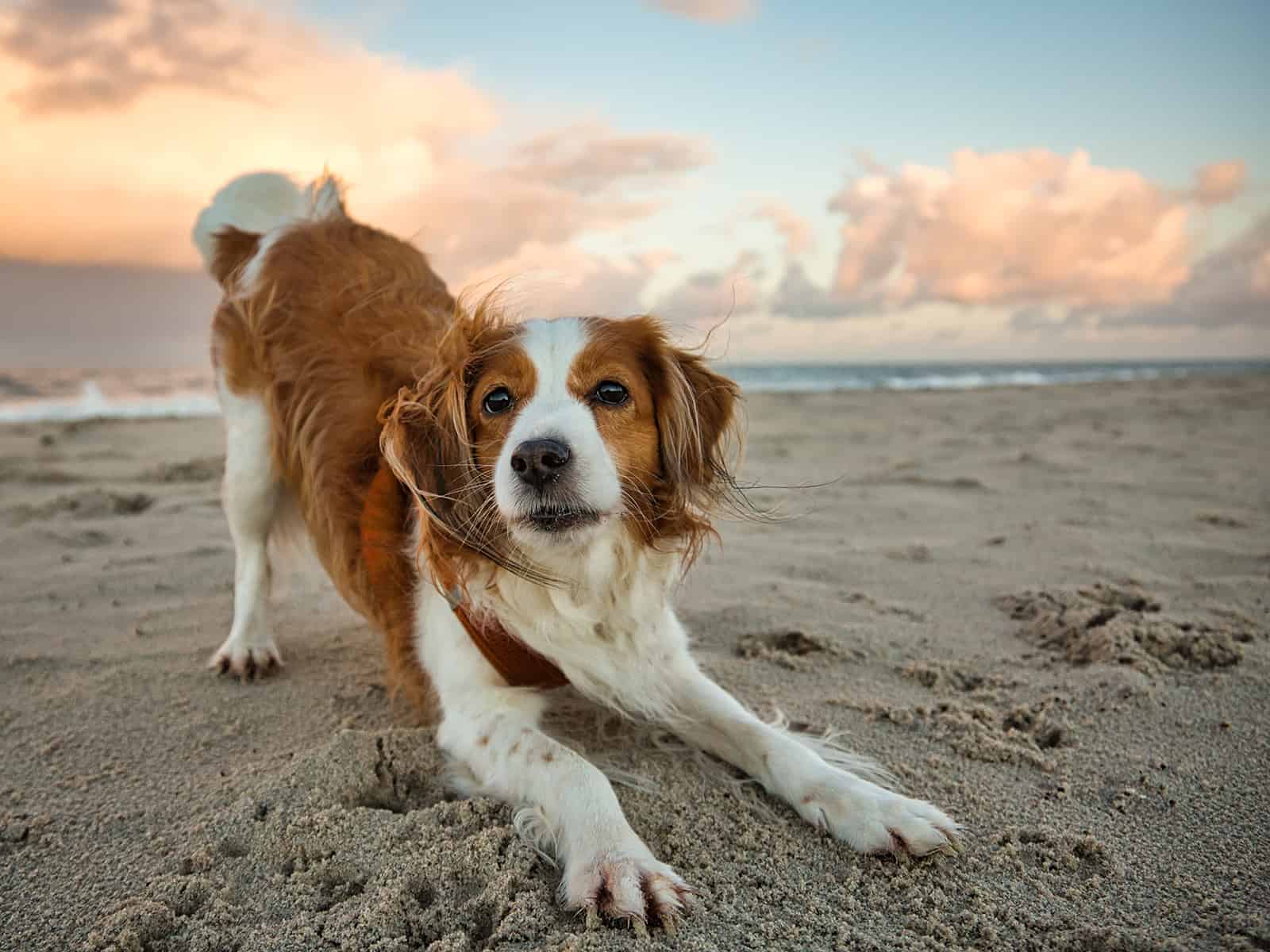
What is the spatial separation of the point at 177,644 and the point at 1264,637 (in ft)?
12.5

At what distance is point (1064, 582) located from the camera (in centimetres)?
354

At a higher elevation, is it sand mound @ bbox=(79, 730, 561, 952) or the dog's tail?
the dog's tail

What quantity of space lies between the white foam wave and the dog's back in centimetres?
974

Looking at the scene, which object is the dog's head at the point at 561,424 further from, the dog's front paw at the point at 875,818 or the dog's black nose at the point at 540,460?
the dog's front paw at the point at 875,818

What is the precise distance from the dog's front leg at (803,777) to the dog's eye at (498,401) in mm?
827

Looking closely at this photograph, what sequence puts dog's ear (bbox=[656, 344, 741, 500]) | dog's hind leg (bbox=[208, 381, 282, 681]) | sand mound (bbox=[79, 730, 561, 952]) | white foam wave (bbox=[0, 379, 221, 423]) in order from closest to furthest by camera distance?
sand mound (bbox=[79, 730, 561, 952]) < dog's ear (bbox=[656, 344, 741, 500]) < dog's hind leg (bbox=[208, 381, 282, 681]) < white foam wave (bbox=[0, 379, 221, 423])

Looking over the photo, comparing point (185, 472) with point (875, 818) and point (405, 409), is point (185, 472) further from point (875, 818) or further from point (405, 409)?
point (875, 818)

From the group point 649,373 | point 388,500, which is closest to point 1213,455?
point 649,373

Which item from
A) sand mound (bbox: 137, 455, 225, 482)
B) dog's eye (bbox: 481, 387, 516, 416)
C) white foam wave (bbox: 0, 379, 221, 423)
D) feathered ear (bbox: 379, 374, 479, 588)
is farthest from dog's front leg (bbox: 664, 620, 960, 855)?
white foam wave (bbox: 0, 379, 221, 423)

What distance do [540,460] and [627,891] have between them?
0.90 meters

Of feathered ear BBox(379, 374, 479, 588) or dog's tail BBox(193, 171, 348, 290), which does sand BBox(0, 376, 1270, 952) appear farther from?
dog's tail BBox(193, 171, 348, 290)

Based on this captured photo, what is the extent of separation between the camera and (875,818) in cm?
187

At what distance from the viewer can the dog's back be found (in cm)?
283

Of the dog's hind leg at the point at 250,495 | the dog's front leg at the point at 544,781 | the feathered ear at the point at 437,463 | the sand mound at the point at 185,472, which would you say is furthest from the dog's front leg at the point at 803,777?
the sand mound at the point at 185,472
